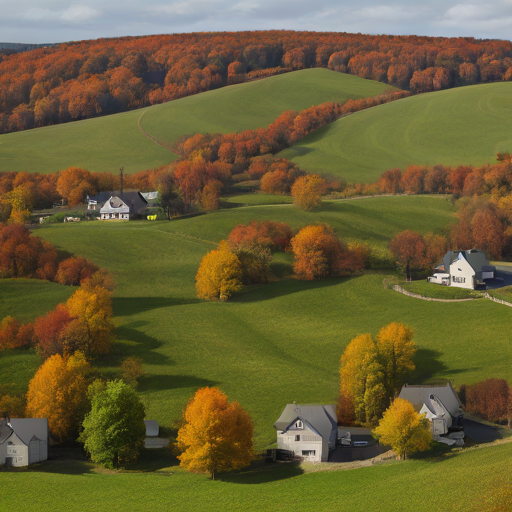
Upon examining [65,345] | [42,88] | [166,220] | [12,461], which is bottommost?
[12,461]

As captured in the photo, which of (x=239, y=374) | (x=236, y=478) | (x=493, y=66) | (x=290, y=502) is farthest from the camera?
(x=493, y=66)

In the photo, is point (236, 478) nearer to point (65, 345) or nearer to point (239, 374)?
point (239, 374)

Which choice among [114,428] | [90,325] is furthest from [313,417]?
[90,325]

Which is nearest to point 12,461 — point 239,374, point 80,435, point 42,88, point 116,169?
point 80,435

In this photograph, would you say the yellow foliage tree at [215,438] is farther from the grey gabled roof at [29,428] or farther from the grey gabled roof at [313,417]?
the grey gabled roof at [29,428]

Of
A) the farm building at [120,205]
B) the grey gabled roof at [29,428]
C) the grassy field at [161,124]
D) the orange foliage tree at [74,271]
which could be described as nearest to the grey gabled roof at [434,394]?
the grey gabled roof at [29,428]
